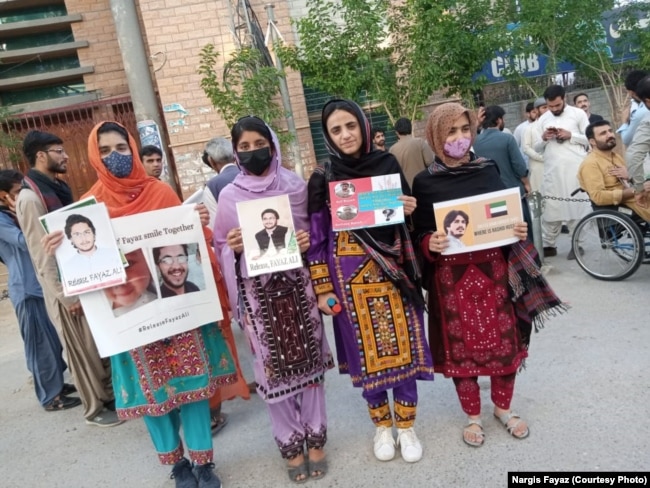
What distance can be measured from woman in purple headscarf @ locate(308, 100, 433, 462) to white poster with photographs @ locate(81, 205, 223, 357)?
1.68ft

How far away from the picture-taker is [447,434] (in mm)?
2455

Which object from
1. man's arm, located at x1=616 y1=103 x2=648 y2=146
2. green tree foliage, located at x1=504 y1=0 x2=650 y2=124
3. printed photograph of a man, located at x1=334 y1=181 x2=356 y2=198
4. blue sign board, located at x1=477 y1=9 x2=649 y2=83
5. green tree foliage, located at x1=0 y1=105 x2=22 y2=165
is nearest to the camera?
printed photograph of a man, located at x1=334 y1=181 x2=356 y2=198

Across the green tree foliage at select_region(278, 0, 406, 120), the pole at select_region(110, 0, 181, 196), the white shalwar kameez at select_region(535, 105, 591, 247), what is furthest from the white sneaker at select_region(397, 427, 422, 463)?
the pole at select_region(110, 0, 181, 196)

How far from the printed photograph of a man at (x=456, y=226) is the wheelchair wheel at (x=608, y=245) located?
2775 millimetres

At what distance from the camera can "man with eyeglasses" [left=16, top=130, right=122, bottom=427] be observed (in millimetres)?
2746

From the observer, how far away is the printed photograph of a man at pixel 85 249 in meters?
1.92

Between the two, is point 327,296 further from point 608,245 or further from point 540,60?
point 540,60

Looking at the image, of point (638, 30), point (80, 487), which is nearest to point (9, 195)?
point (80, 487)

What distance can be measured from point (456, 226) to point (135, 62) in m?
6.85

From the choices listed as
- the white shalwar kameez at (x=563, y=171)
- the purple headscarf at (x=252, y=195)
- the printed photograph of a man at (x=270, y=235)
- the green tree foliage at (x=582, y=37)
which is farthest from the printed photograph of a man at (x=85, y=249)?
the green tree foliage at (x=582, y=37)

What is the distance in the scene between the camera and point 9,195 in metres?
3.42

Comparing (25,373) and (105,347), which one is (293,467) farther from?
(25,373)

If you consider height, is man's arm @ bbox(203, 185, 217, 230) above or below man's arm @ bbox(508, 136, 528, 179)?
above

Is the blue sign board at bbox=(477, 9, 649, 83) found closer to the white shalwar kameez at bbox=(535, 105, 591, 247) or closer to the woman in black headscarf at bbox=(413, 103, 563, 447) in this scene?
the white shalwar kameez at bbox=(535, 105, 591, 247)
